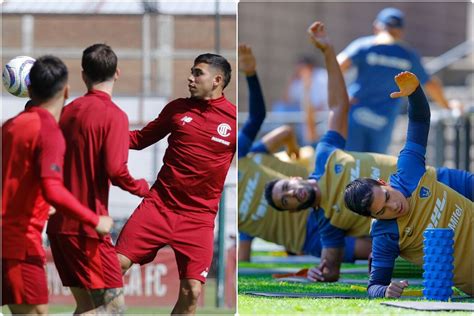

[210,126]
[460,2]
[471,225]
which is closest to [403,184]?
[471,225]

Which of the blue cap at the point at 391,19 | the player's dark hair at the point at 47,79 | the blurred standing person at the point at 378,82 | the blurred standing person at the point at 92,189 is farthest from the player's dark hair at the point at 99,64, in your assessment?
the blue cap at the point at 391,19

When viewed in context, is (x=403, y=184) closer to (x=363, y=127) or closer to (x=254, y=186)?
(x=254, y=186)

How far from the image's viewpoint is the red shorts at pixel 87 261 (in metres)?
5.68

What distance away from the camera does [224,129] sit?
6473 millimetres

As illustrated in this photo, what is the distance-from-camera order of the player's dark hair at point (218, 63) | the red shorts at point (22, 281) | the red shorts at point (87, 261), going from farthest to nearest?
the player's dark hair at point (218, 63), the red shorts at point (87, 261), the red shorts at point (22, 281)

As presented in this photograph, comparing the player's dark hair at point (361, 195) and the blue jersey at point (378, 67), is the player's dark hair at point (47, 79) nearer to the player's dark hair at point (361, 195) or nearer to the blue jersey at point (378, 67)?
the player's dark hair at point (361, 195)

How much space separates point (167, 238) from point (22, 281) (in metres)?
1.18

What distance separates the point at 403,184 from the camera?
718 centimetres

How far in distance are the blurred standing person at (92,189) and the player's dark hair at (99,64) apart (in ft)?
0.51

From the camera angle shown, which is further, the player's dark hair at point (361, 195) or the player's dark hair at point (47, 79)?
the player's dark hair at point (361, 195)

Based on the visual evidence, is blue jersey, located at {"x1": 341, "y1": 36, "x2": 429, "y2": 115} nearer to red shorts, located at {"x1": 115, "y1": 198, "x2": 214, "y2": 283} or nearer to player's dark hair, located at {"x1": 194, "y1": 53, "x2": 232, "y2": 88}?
player's dark hair, located at {"x1": 194, "y1": 53, "x2": 232, "y2": 88}

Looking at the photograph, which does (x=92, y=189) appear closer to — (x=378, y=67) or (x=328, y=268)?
(x=328, y=268)

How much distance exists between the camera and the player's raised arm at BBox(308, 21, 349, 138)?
8289 mm

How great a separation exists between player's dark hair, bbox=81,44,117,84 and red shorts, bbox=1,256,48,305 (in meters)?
1.02
